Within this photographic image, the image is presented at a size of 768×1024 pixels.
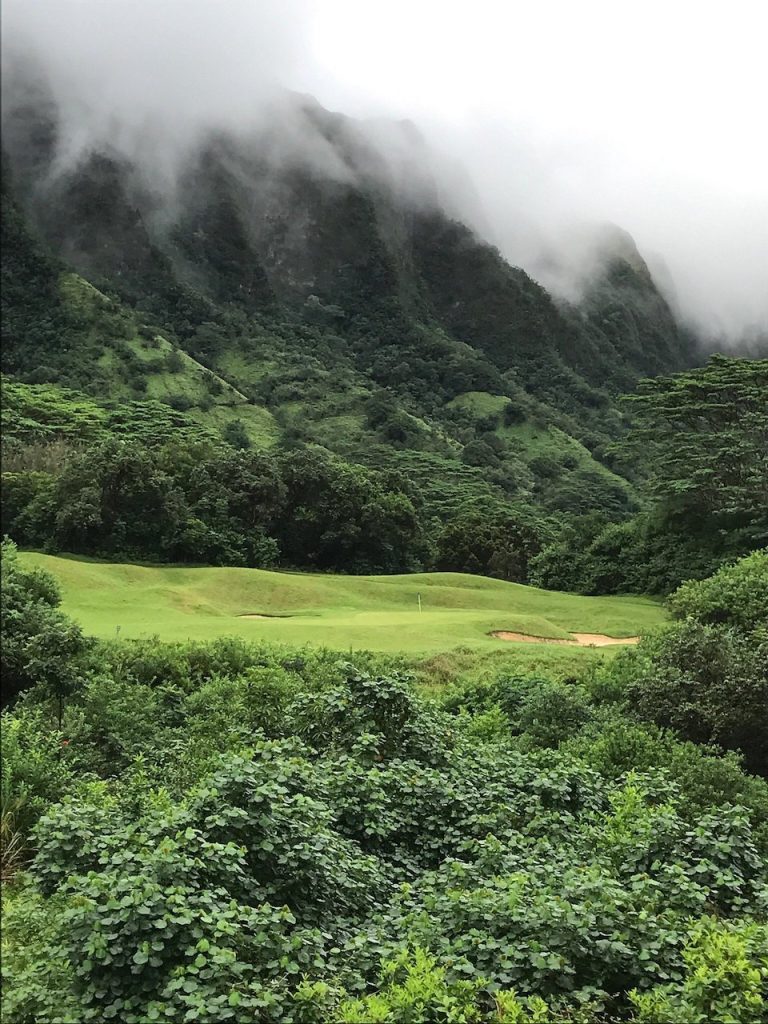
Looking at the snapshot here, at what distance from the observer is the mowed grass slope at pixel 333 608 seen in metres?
17.5

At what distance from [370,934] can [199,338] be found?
86.9 m

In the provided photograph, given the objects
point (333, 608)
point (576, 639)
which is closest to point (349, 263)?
point (333, 608)

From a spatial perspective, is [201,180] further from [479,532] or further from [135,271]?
[479,532]

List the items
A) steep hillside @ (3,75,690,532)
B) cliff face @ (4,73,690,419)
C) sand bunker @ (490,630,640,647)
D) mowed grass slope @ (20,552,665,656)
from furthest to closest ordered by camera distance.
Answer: cliff face @ (4,73,690,419)
steep hillside @ (3,75,690,532)
sand bunker @ (490,630,640,647)
mowed grass slope @ (20,552,665,656)

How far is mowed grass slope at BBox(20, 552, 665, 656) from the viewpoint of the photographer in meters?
17.5

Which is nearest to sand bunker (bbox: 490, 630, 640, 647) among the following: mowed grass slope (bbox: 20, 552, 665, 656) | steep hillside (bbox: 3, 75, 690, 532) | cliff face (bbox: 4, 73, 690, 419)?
mowed grass slope (bbox: 20, 552, 665, 656)

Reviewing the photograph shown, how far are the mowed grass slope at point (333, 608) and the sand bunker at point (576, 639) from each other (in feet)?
0.83

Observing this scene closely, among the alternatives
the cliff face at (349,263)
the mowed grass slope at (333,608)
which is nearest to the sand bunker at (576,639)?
the mowed grass slope at (333,608)

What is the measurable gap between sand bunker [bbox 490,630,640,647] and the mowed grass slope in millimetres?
253

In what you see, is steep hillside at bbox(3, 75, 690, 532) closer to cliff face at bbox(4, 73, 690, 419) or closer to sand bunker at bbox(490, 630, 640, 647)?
cliff face at bbox(4, 73, 690, 419)

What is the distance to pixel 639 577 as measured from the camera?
3328cm

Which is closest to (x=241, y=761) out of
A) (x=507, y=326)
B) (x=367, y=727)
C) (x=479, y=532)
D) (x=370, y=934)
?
(x=370, y=934)

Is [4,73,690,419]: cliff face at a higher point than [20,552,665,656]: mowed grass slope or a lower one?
higher

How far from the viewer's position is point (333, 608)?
25.9 metres
